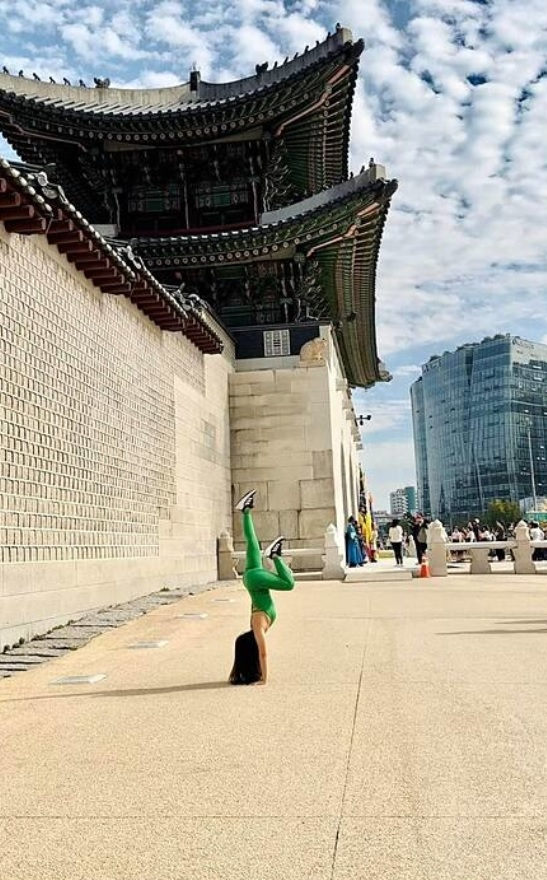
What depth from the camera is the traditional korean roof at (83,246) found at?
8.53 metres

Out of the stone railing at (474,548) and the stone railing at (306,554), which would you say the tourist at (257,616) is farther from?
the stone railing at (474,548)

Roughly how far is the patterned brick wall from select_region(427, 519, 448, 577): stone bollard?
8.25 m

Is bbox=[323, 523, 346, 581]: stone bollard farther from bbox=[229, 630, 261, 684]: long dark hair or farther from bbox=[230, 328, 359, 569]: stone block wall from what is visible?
bbox=[229, 630, 261, 684]: long dark hair

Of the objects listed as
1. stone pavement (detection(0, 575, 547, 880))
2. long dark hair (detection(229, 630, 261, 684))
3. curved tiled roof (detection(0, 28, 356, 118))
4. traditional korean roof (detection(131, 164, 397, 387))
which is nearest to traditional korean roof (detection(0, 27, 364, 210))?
curved tiled roof (detection(0, 28, 356, 118))

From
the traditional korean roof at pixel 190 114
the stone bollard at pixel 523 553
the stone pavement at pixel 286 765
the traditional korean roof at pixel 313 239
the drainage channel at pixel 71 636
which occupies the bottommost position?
the stone pavement at pixel 286 765

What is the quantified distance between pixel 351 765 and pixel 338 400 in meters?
22.1

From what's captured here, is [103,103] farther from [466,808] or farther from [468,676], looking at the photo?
[466,808]

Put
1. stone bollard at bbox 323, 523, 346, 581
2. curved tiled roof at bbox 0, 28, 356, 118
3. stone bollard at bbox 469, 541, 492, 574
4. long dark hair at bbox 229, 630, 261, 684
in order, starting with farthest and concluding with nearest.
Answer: stone bollard at bbox 469, 541, 492, 574, curved tiled roof at bbox 0, 28, 356, 118, stone bollard at bbox 323, 523, 346, 581, long dark hair at bbox 229, 630, 261, 684

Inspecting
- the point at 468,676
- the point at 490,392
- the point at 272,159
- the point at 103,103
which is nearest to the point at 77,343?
the point at 468,676

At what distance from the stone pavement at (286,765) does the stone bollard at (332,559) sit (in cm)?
1104

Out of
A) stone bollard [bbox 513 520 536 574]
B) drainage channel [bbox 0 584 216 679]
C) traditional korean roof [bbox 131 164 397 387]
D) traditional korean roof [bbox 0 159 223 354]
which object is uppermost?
traditional korean roof [bbox 131 164 397 387]

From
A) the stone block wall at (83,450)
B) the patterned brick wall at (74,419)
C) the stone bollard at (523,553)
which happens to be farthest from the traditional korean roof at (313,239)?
the stone bollard at (523,553)

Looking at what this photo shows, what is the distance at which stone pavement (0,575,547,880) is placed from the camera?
2.88 m

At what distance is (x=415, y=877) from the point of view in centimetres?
266
